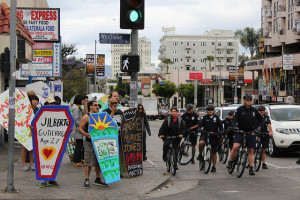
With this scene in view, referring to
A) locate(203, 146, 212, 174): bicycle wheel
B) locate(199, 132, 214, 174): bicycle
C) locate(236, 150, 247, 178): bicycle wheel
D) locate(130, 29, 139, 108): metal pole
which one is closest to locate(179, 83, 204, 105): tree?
locate(199, 132, 214, 174): bicycle

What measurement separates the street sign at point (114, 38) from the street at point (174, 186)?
10.1 ft

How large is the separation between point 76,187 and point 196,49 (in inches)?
5283

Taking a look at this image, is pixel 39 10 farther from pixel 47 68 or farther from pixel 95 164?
pixel 95 164

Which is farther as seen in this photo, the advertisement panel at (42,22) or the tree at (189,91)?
the tree at (189,91)

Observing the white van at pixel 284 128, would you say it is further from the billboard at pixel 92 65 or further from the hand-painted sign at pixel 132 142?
the billboard at pixel 92 65

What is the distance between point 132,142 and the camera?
36.2 feet

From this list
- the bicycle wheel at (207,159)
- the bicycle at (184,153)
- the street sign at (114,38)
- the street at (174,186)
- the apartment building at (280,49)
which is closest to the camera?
the street at (174,186)

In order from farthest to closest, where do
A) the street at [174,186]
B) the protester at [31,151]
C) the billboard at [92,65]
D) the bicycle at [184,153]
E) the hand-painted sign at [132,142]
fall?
the billboard at [92,65], the bicycle at [184,153], the protester at [31,151], the hand-painted sign at [132,142], the street at [174,186]

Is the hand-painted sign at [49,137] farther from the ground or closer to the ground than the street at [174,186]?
farther from the ground

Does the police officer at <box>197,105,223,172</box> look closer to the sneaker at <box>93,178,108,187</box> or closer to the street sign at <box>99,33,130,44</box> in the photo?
the street sign at <box>99,33,130,44</box>

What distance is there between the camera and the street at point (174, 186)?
8.90m

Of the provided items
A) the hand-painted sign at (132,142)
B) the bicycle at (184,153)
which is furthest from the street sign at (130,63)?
the bicycle at (184,153)

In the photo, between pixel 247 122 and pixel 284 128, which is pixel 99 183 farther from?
pixel 284 128

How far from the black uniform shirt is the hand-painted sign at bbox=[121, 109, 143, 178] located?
2002 millimetres
